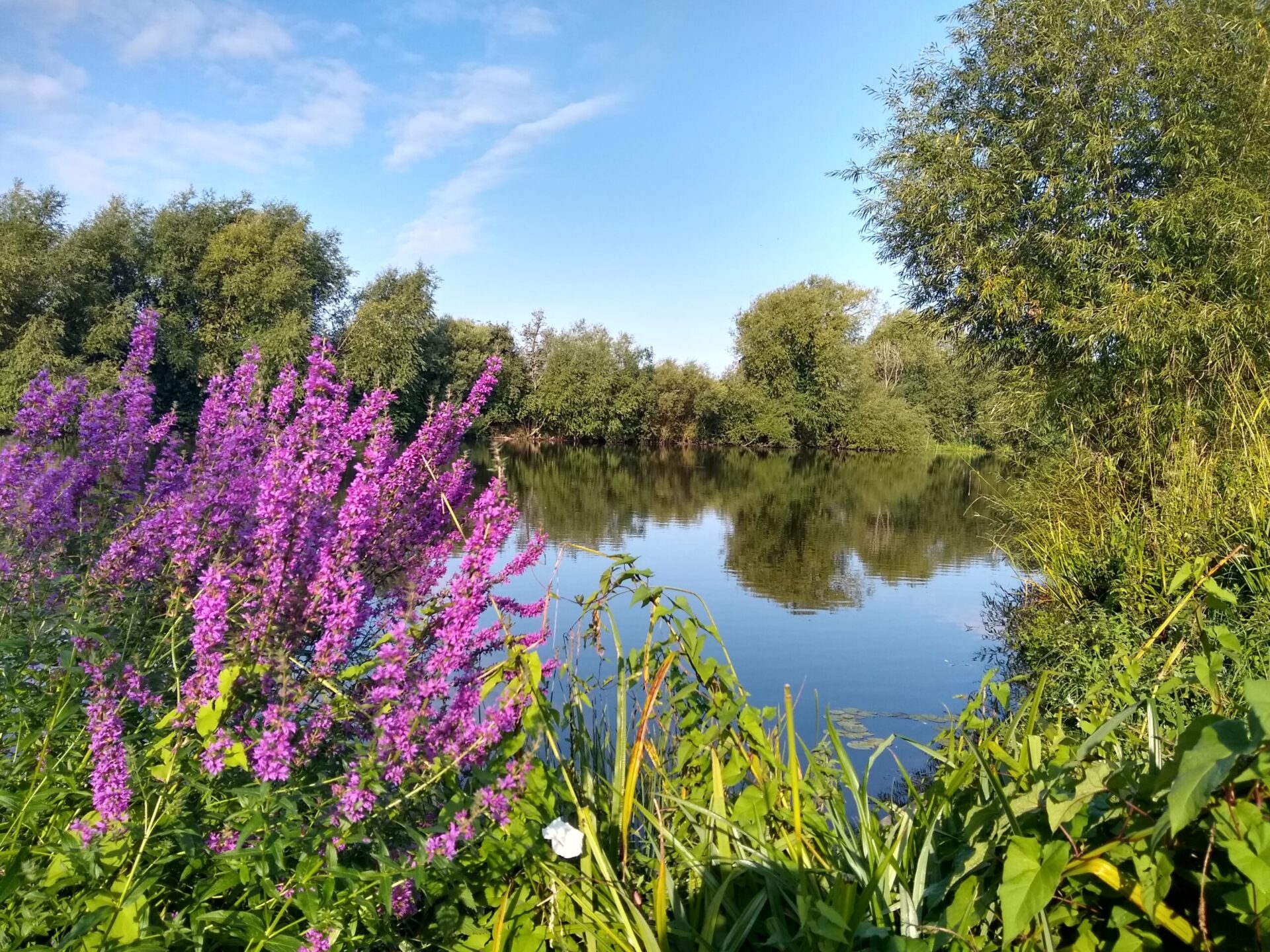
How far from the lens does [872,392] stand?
164 ft

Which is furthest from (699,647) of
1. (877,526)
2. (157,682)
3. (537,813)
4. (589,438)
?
(589,438)

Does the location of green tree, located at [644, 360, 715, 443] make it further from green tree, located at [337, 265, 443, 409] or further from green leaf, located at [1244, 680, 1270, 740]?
green leaf, located at [1244, 680, 1270, 740]

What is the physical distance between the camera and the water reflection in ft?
47.5

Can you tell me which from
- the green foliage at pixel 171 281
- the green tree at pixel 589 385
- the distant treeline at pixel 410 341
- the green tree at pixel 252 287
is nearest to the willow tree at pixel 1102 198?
the distant treeline at pixel 410 341

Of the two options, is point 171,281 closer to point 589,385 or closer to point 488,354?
point 488,354

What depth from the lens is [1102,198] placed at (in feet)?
33.9

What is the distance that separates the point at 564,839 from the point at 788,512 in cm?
2125

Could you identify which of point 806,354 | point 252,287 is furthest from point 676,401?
point 252,287

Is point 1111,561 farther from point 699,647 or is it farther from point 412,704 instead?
point 412,704

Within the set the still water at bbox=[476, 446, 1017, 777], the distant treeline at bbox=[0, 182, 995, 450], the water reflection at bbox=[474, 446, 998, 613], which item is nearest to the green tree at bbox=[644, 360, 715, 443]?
the distant treeline at bbox=[0, 182, 995, 450]

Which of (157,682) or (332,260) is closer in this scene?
(157,682)

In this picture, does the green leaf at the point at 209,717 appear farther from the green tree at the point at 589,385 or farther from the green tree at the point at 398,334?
the green tree at the point at 589,385

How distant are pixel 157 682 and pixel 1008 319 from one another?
1138cm

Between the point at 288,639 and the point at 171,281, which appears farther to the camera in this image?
the point at 171,281
